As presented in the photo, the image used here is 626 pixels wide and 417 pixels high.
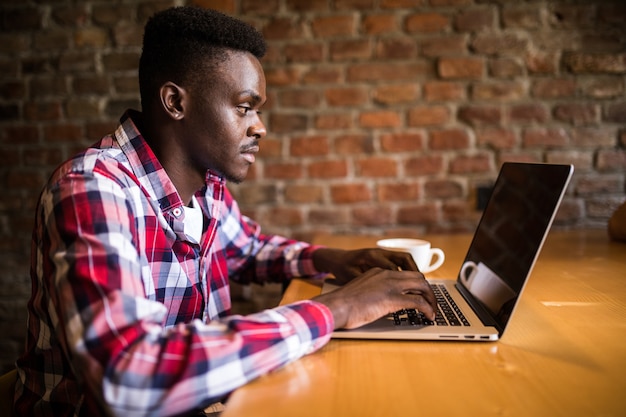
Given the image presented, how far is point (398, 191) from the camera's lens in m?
1.76

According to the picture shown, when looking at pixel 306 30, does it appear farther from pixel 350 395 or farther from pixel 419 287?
pixel 350 395

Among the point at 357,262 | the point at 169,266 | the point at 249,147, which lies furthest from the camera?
the point at 357,262

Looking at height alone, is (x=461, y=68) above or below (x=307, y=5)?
below

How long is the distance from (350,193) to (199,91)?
3.01ft

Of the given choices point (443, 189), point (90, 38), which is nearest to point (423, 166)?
point (443, 189)

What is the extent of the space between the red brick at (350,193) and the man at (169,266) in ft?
1.74

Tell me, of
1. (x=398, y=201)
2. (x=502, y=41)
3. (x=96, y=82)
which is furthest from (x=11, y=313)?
(x=502, y=41)

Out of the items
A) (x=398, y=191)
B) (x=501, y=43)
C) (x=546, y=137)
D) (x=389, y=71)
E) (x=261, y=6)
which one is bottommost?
(x=398, y=191)

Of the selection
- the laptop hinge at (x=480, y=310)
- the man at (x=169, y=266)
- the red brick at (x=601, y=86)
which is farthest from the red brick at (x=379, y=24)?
the laptop hinge at (x=480, y=310)

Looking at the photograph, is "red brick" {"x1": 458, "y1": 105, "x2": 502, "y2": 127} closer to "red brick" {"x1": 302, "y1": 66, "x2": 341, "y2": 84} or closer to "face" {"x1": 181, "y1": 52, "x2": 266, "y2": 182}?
"red brick" {"x1": 302, "y1": 66, "x2": 341, "y2": 84}

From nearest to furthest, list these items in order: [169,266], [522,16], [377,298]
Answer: [377,298] < [169,266] < [522,16]

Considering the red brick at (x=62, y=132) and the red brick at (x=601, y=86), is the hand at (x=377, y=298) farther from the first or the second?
the red brick at (x=62, y=132)

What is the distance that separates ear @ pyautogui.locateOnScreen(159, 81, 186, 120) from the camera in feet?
3.07

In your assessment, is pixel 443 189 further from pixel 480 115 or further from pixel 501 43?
pixel 501 43
